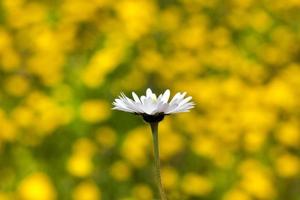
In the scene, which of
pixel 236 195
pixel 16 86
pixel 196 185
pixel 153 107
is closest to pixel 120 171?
pixel 196 185

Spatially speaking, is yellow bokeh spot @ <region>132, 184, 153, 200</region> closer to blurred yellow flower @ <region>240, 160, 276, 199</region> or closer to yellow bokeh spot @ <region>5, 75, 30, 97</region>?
blurred yellow flower @ <region>240, 160, 276, 199</region>

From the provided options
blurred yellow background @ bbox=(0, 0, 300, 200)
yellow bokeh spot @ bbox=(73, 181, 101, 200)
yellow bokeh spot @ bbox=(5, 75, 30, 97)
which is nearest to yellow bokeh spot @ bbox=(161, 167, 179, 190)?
blurred yellow background @ bbox=(0, 0, 300, 200)

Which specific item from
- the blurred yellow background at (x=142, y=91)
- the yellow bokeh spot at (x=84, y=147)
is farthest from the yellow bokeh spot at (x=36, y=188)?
the yellow bokeh spot at (x=84, y=147)

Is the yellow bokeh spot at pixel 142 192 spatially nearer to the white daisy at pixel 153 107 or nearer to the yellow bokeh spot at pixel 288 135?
the yellow bokeh spot at pixel 288 135

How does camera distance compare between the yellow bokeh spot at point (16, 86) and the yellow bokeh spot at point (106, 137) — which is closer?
the yellow bokeh spot at point (106, 137)

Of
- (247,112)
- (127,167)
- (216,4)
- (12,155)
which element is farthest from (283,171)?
(216,4)

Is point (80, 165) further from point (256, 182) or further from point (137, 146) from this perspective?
point (256, 182)

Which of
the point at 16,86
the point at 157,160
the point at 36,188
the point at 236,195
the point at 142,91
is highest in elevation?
the point at 16,86
